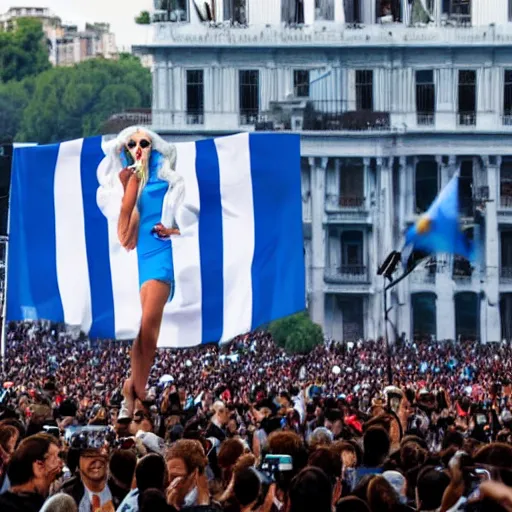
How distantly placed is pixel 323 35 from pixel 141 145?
54.8m

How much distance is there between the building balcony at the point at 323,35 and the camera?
80.3 meters

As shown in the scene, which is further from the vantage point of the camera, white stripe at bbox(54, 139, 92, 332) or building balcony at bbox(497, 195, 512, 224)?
building balcony at bbox(497, 195, 512, 224)

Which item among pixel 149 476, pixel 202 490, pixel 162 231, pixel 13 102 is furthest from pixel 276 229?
pixel 13 102

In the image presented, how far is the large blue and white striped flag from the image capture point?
2723cm

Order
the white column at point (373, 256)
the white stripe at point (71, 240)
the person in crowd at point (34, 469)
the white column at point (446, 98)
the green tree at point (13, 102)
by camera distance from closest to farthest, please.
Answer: the person in crowd at point (34, 469), the white stripe at point (71, 240), the white column at point (373, 256), the white column at point (446, 98), the green tree at point (13, 102)

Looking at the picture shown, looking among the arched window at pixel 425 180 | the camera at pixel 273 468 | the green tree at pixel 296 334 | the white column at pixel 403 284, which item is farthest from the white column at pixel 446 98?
the camera at pixel 273 468

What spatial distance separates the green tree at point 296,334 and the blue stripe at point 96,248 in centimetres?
3805

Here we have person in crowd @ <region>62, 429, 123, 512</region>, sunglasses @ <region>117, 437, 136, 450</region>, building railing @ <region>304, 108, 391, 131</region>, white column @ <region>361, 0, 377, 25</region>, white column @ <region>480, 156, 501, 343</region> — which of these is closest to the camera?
person in crowd @ <region>62, 429, 123, 512</region>

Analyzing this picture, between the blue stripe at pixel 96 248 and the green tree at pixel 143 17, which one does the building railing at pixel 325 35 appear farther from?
the blue stripe at pixel 96 248

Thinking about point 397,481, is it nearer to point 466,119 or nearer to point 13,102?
point 466,119

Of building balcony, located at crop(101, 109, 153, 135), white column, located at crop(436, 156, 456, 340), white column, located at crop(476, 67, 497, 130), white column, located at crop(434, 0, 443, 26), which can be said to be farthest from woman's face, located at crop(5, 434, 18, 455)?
building balcony, located at crop(101, 109, 153, 135)

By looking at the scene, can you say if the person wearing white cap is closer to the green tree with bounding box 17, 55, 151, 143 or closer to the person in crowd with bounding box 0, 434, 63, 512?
the person in crowd with bounding box 0, 434, 63, 512

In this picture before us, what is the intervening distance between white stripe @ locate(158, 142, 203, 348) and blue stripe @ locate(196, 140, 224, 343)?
0.06 m

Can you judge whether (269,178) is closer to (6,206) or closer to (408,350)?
(6,206)
